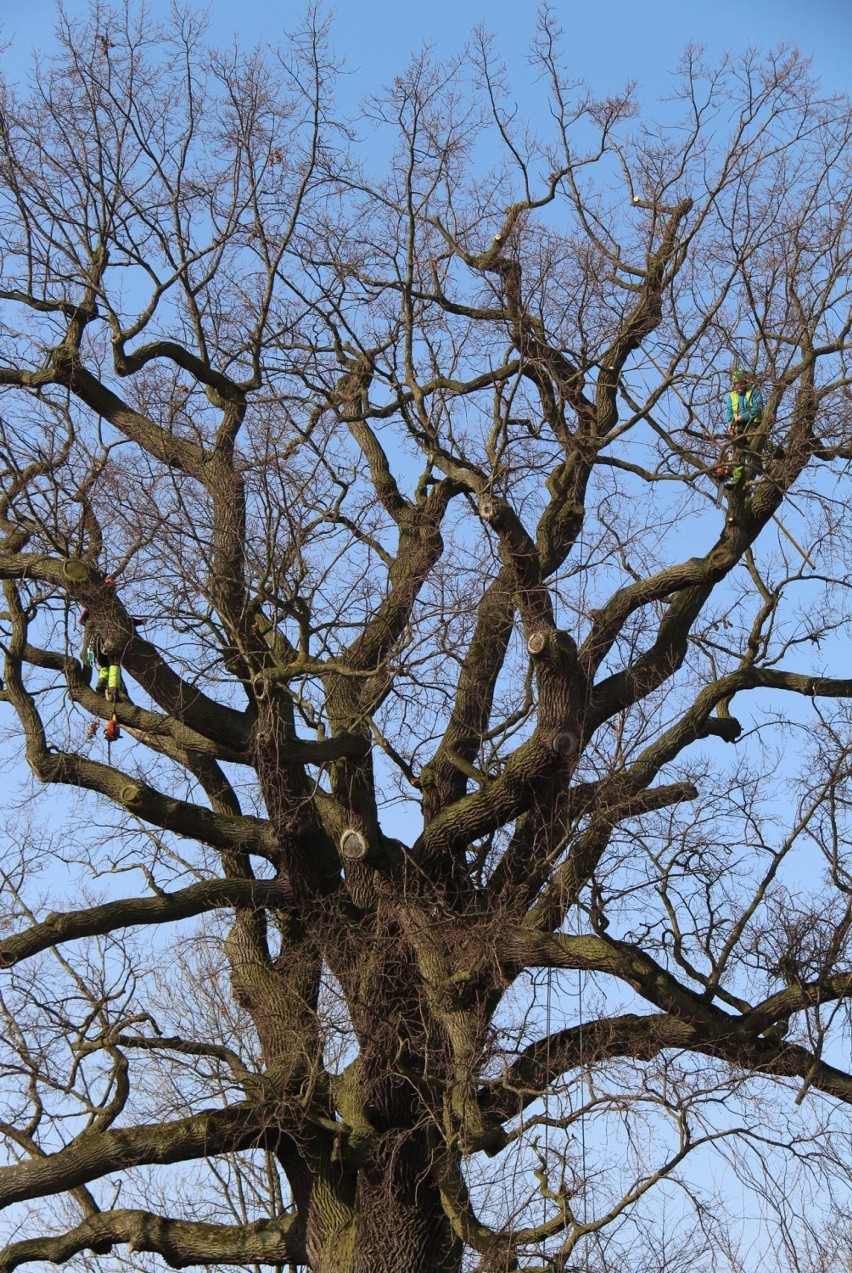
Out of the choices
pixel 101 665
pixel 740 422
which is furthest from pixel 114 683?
pixel 740 422

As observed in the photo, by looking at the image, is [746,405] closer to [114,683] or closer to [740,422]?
[740,422]

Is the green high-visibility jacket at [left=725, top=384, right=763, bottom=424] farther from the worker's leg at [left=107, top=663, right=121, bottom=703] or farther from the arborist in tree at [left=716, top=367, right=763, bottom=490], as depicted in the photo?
the worker's leg at [left=107, top=663, right=121, bottom=703]

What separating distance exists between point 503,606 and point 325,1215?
432cm

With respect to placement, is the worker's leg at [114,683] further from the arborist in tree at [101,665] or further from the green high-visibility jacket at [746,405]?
the green high-visibility jacket at [746,405]

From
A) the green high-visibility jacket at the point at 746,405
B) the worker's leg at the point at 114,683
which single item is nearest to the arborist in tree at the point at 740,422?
the green high-visibility jacket at the point at 746,405

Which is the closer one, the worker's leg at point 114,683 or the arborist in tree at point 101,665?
the arborist in tree at point 101,665

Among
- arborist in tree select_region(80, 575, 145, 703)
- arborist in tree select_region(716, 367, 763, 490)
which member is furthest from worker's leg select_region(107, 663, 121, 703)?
arborist in tree select_region(716, 367, 763, 490)

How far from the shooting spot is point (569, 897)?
36.7 ft

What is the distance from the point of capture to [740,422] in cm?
1135

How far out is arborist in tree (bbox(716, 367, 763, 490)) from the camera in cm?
1127

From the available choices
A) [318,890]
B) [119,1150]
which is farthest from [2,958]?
[318,890]

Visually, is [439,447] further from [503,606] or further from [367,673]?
[367,673]

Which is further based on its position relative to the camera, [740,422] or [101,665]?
[101,665]

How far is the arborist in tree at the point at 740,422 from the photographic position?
1127 cm
